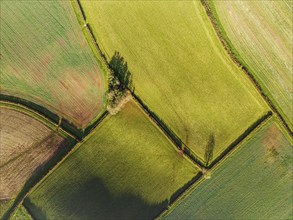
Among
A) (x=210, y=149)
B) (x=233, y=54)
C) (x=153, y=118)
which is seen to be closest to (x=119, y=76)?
(x=153, y=118)

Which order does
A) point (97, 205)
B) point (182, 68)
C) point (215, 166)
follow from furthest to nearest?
point (97, 205)
point (215, 166)
point (182, 68)

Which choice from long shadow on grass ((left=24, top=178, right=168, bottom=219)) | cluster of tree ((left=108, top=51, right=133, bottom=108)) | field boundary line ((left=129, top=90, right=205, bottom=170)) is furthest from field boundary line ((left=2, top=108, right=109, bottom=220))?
field boundary line ((left=129, top=90, right=205, bottom=170))

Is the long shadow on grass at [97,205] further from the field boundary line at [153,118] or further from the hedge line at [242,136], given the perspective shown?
the hedge line at [242,136]

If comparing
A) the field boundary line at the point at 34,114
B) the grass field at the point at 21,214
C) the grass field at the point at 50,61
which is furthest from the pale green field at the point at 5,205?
the grass field at the point at 50,61

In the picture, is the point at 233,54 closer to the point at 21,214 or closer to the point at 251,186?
the point at 251,186

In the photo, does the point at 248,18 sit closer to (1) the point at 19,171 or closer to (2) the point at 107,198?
(2) the point at 107,198

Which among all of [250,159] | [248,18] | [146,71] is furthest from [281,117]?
[146,71]

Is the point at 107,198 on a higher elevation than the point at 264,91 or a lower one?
higher
